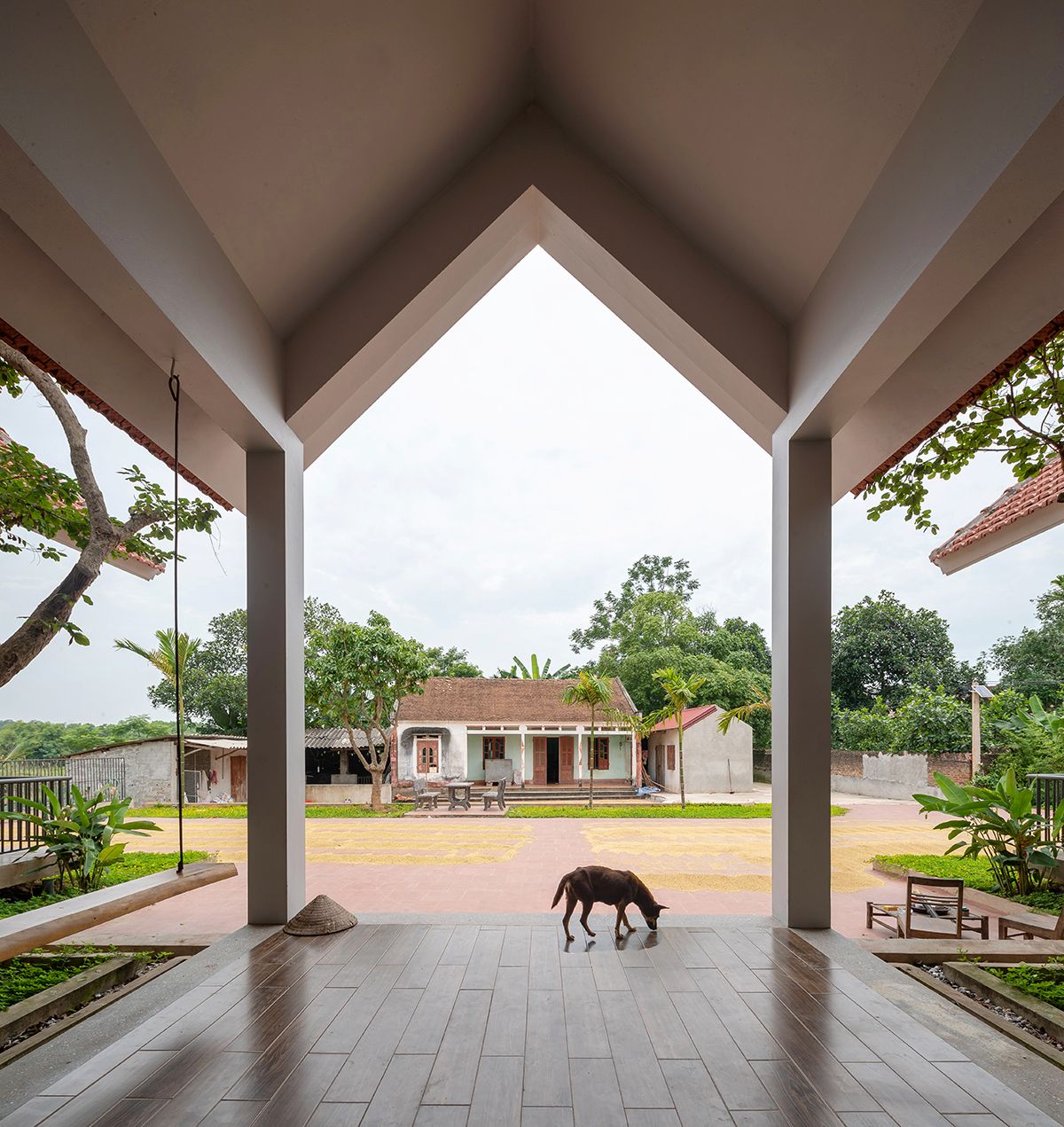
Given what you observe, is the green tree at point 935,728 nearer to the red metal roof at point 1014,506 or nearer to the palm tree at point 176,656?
the red metal roof at point 1014,506

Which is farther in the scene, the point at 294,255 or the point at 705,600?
the point at 705,600

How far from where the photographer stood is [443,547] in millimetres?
58688

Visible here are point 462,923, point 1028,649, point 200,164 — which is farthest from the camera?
point 1028,649

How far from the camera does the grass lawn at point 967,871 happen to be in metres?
6.38

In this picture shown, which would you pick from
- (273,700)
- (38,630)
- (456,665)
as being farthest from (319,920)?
(456,665)

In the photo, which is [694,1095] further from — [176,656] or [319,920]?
[176,656]

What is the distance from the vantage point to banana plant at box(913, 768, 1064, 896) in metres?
6.23

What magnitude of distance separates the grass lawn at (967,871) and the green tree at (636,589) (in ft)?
95.3

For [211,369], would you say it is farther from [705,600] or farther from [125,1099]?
[705,600]

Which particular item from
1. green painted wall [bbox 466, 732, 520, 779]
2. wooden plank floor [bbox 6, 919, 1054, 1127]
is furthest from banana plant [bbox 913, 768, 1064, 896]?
green painted wall [bbox 466, 732, 520, 779]

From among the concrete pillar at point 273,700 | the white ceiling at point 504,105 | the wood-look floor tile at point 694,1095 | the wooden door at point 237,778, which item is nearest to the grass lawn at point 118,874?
the concrete pillar at point 273,700

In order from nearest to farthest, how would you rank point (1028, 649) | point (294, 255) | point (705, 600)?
point (294, 255) → point (1028, 649) → point (705, 600)

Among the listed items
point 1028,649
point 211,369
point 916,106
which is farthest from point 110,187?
point 1028,649

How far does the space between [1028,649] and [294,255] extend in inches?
1313
